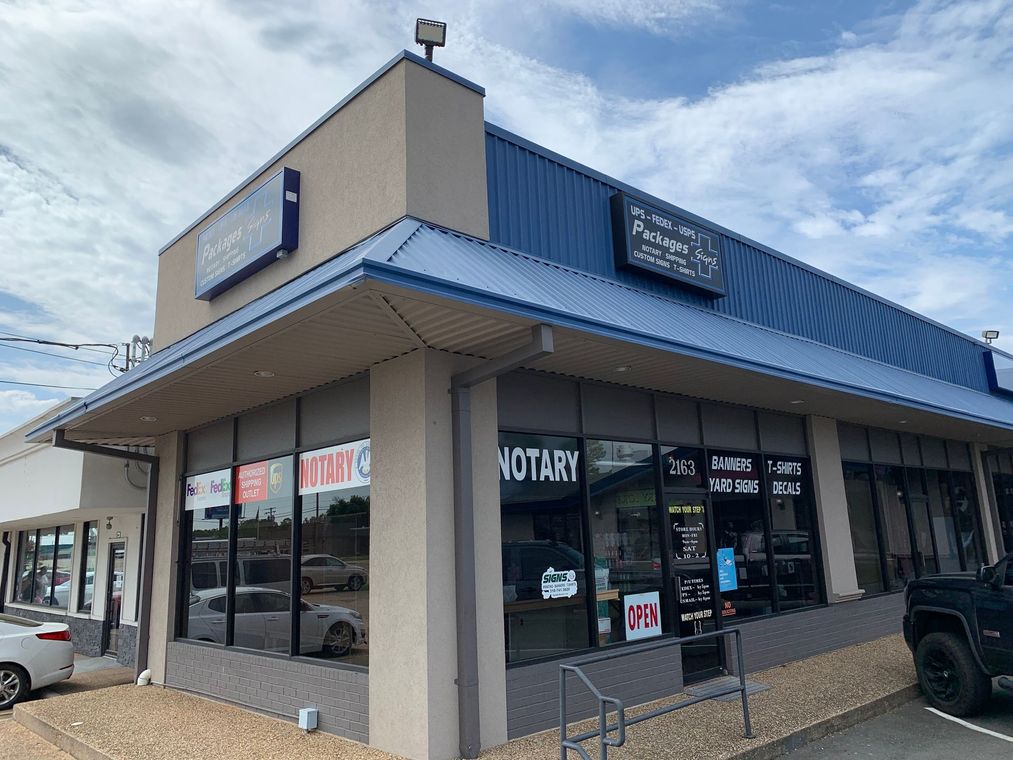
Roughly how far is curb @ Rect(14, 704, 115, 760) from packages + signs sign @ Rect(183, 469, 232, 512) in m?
3.11

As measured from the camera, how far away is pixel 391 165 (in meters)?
7.40

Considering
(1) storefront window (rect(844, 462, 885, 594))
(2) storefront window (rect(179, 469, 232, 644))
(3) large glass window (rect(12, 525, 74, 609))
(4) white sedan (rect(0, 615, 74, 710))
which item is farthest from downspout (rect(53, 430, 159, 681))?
(1) storefront window (rect(844, 462, 885, 594))

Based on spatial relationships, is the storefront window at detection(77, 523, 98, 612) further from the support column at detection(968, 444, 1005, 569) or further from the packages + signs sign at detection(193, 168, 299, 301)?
the support column at detection(968, 444, 1005, 569)

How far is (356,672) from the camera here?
732cm

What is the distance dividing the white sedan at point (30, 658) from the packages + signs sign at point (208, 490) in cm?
315

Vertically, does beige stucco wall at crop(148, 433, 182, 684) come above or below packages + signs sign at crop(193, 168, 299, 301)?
below

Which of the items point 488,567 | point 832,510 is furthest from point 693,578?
point 832,510

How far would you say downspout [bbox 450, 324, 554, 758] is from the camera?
643 centimetres

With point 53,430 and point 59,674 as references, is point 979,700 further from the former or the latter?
point 59,674

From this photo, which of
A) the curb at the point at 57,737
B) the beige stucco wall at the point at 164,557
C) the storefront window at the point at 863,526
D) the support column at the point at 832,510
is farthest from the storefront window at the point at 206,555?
the storefront window at the point at 863,526

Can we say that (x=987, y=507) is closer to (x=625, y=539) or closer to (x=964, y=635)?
(x=964, y=635)

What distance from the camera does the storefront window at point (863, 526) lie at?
12.8m

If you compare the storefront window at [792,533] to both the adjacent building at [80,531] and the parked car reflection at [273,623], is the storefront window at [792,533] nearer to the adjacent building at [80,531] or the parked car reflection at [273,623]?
the parked car reflection at [273,623]

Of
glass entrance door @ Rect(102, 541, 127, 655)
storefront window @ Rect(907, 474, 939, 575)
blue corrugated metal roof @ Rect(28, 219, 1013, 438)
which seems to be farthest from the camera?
glass entrance door @ Rect(102, 541, 127, 655)
